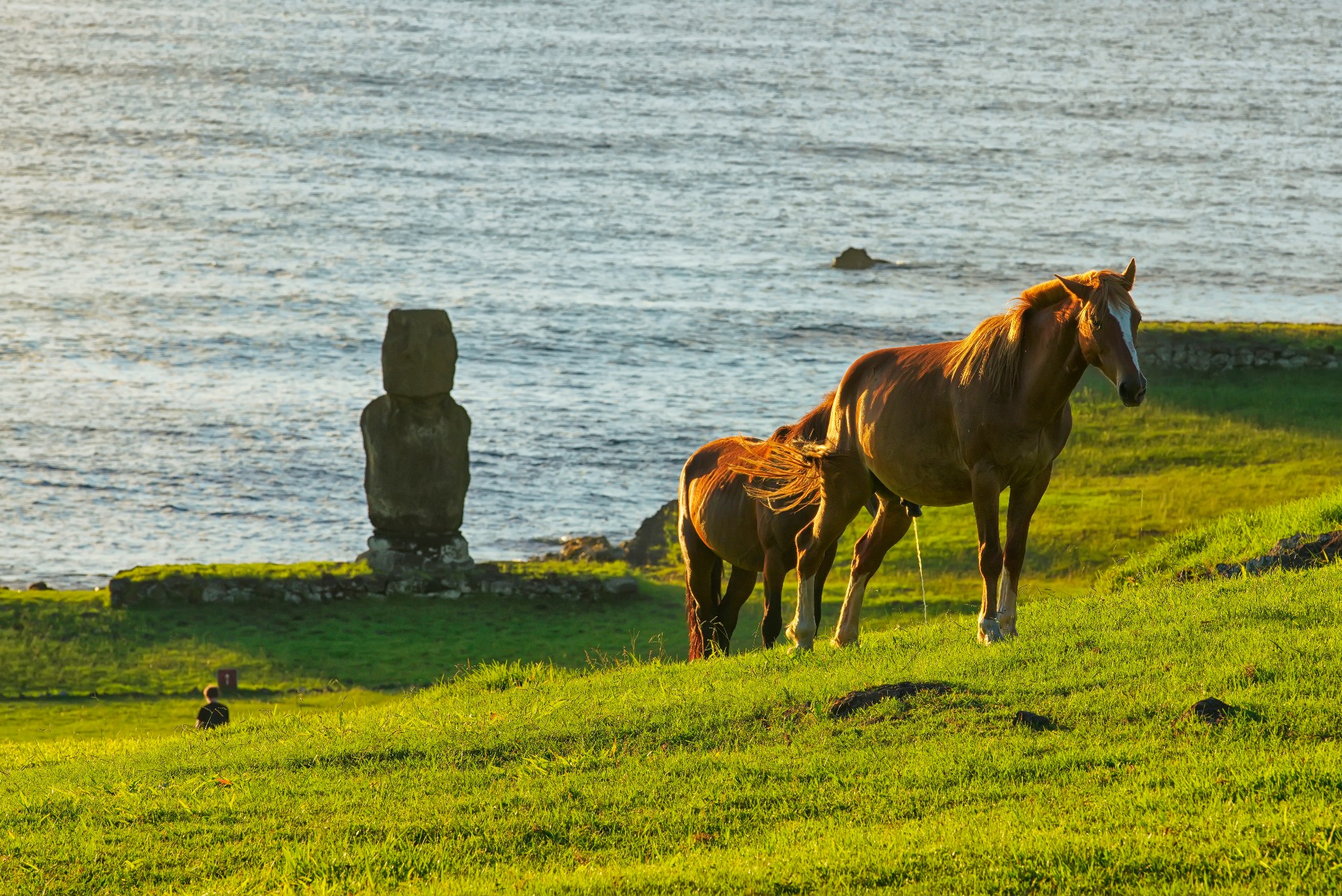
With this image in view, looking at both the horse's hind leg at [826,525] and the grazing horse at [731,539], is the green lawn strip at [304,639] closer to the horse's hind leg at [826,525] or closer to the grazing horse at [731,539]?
the grazing horse at [731,539]

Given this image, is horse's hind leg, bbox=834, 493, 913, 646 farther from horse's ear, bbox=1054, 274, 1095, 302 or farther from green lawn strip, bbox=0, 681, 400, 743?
green lawn strip, bbox=0, 681, 400, 743

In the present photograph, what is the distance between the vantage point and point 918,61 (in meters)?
151

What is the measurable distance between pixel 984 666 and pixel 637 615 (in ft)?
53.2

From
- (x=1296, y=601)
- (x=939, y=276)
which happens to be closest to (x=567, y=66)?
(x=939, y=276)

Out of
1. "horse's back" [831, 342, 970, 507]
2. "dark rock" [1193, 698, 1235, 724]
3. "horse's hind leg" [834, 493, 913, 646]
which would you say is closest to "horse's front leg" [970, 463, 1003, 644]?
"horse's back" [831, 342, 970, 507]

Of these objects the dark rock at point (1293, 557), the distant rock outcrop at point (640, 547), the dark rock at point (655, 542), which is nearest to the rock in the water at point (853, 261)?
the distant rock outcrop at point (640, 547)

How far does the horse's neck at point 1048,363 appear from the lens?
35.6 ft

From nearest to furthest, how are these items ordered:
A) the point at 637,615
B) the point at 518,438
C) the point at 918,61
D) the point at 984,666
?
the point at 984,666 < the point at 637,615 < the point at 518,438 < the point at 918,61

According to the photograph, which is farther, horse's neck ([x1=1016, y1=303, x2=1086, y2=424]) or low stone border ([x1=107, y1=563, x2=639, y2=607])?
low stone border ([x1=107, y1=563, x2=639, y2=607])

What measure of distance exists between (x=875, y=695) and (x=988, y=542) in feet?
5.39

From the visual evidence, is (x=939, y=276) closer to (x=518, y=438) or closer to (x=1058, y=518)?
(x=518, y=438)

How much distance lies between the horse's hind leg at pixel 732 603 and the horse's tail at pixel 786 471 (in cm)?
148

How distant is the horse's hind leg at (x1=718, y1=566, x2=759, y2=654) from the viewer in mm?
15625

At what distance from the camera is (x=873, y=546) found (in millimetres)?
12938
